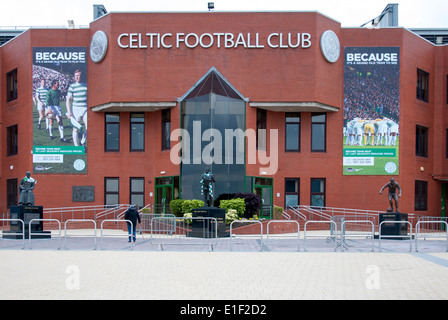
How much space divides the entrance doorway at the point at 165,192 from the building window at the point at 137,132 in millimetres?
2741

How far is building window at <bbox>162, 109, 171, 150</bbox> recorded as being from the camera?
3228 centimetres

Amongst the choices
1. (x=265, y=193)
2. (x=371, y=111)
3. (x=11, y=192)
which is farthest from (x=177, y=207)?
(x=11, y=192)

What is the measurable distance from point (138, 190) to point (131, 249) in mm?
15888

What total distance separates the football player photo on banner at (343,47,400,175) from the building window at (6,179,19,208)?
70.1 ft

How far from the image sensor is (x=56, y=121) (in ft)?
109

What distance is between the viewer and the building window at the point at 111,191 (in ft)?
110

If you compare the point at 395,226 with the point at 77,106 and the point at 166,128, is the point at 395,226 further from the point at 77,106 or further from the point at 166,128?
the point at 77,106

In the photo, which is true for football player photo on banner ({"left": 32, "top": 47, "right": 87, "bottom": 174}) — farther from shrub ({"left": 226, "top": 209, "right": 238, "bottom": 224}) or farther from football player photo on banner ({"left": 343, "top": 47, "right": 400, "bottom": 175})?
football player photo on banner ({"left": 343, "top": 47, "right": 400, "bottom": 175})

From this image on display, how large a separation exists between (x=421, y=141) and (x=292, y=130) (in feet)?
29.7

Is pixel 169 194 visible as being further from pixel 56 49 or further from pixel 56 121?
pixel 56 49

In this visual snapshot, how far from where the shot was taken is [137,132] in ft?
111

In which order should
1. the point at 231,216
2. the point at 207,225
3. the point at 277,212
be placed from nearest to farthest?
the point at 207,225, the point at 231,216, the point at 277,212

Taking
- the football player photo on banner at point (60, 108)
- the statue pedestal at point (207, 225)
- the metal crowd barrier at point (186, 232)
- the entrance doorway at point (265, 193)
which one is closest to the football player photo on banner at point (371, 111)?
the entrance doorway at point (265, 193)
